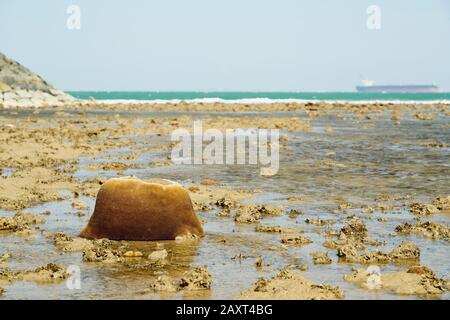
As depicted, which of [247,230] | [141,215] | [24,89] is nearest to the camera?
[141,215]

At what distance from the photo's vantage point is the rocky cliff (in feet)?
197

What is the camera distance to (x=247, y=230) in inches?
397

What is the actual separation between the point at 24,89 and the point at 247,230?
5707 cm

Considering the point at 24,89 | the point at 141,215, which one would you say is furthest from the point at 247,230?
the point at 24,89

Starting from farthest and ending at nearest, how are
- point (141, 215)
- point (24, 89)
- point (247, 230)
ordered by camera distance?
1. point (24, 89)
2. point (247, 230)
3. point (141, 215)

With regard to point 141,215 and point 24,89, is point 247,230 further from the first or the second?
point 24,89

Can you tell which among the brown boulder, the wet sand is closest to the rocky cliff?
the wet sand

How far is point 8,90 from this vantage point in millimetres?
61031

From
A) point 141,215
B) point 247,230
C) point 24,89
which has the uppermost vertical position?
point 24,89

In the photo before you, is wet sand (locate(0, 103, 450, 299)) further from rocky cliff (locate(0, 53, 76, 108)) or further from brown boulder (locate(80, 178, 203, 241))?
rocky cliff (locate(0, 53, 76, 108))

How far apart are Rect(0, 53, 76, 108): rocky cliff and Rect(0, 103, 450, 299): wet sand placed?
41.5m

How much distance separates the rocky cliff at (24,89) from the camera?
6003 centimetres
